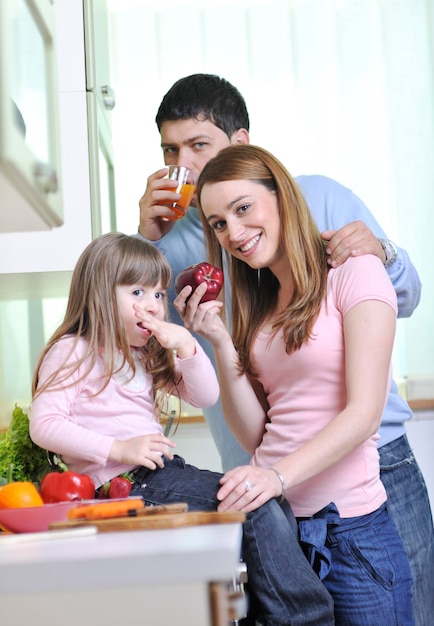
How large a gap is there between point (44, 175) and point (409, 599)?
0.96m

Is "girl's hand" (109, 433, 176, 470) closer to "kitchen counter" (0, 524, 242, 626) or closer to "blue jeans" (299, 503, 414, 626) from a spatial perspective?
"blue jeans" (299, 503, 414, 626)

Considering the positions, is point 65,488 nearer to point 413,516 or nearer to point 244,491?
point 244,491

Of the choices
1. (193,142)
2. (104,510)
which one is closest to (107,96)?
(193,142)

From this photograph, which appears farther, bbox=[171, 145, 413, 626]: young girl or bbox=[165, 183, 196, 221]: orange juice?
bbox=[165, 183, 196, 221]: orange juice

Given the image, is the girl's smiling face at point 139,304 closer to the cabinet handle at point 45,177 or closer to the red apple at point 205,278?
the red apple at point 205,278

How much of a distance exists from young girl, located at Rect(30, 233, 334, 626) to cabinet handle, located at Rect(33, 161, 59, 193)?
40 cm

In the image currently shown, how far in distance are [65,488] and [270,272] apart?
694 millimetres

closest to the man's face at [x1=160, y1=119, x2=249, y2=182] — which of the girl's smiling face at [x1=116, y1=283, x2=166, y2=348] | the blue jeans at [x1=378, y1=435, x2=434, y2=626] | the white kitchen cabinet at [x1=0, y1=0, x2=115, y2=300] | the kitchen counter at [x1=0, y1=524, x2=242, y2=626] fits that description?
the white kitchen cabinet at [x1=0, y1=0, x2=115, y2=300]

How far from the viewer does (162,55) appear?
9.90ft

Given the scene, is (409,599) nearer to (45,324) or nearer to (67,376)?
(67,376)

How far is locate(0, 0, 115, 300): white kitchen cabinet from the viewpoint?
2.15 m

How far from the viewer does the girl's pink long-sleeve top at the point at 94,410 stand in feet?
4.61

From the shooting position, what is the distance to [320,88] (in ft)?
9.85

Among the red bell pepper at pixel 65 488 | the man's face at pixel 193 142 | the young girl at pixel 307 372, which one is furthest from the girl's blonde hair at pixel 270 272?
the red bell pepper at pixel 65 488
